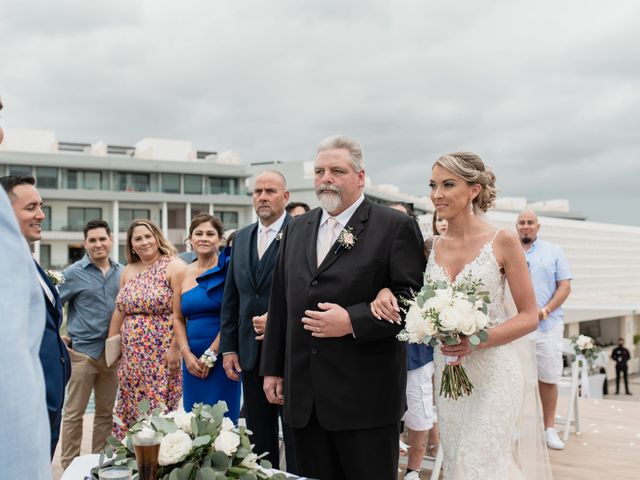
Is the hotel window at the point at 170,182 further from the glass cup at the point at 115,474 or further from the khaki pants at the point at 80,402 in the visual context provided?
the glass cup at the point at 115,474

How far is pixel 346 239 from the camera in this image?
9.41ft

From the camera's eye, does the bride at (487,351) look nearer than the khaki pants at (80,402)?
Yes

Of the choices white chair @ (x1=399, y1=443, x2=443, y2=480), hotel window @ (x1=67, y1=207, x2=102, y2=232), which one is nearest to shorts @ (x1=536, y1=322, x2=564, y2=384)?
white chair @ (x1=399, y1=443, x2=443, y2=480)

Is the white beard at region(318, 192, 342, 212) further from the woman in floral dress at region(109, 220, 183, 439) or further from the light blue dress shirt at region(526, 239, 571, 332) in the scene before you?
the light blue dress shirt at region(526, 239, 571, 332)

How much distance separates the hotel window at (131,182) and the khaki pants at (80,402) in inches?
1815

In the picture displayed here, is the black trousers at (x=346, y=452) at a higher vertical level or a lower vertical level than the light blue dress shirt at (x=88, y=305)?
lower

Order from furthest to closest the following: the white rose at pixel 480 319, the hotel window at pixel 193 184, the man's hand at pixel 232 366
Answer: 1. the hotel window at pixel 193 184
2. the man's hand at pixel 232 366
3. the white rose at pixel 480 319

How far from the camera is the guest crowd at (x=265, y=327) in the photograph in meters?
2.77

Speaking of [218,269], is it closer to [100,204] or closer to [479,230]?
[479,230]

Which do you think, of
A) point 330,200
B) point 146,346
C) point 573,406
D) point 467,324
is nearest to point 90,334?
point 146,346

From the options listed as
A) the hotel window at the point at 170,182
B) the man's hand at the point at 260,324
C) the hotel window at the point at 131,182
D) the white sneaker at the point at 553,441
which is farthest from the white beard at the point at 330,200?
the hotel window at the point at 170,182

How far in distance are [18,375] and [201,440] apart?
0.93m

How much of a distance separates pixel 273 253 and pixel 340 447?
133cm

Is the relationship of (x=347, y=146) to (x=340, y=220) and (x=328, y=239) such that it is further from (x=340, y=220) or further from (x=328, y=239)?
(x=328, y=239)
